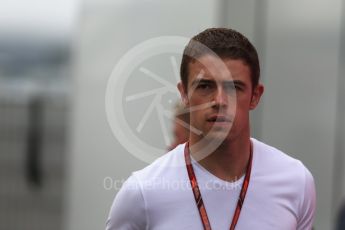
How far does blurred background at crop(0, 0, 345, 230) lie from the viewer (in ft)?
16.7

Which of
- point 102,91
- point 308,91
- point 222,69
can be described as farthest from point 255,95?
point 102,91

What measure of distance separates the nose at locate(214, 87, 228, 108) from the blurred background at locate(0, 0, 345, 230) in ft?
7.37

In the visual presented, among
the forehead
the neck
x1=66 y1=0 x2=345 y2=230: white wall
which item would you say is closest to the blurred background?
x1=66 y1=0 x2=345 y2=230: white wall

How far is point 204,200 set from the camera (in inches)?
99.3

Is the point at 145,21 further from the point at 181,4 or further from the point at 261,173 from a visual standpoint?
the point at 261,173

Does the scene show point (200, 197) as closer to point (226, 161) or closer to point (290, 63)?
point (226, 161)

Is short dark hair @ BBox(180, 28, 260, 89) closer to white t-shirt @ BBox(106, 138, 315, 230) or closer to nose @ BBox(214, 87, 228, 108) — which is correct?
nose @ BBox(214, 87, 228, 108)

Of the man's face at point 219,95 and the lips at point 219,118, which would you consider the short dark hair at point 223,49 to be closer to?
the man's face at point 219,95

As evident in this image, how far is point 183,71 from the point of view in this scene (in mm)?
2598

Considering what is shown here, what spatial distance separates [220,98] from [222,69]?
0.08 m

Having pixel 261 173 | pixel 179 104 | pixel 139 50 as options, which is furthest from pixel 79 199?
pixel 261 173

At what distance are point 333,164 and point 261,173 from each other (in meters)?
2.55

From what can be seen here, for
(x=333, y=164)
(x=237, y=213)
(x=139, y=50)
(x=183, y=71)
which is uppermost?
(x=183, y=71)

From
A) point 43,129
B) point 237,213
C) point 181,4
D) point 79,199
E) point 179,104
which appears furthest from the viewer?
point 43,129
